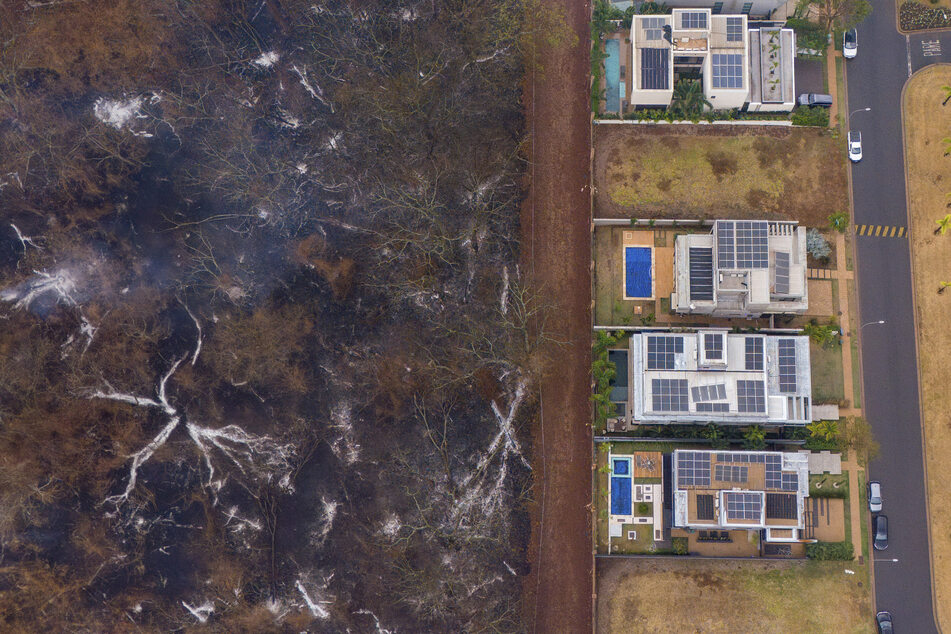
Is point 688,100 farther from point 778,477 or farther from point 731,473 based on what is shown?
point 778,477

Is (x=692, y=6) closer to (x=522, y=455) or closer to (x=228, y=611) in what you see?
(x=522, y=455)

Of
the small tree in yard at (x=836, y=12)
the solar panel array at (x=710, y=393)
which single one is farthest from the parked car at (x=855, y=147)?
the solar panel array at (x=710, y=393)

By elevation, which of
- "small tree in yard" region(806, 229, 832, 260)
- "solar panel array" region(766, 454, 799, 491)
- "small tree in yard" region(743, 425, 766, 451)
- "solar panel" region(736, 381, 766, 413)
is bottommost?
"solar panel array" region(766, 454, 799, 491)

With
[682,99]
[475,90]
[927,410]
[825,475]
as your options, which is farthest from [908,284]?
[475,90]

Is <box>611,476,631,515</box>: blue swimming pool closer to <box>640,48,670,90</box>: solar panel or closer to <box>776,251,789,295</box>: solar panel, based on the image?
<box>776,251,789,295</box>: solar panel

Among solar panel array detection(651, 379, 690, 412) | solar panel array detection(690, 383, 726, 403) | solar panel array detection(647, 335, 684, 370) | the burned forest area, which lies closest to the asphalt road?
solar panel array detection(690, 383, 726, 403)

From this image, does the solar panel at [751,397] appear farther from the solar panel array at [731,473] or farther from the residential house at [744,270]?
the residential house at [744,270]

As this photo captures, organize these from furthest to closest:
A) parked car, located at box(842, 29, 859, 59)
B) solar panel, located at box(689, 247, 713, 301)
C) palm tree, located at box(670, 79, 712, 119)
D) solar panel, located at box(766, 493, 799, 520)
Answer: parked car, located at box(842, 29, 859, 59) < palm tree, located at box(670, 79, 712, 119) < solar panel, located at box(689, 247, 713, 301) < solar panel, located at box(766, 493, 799, 520)
